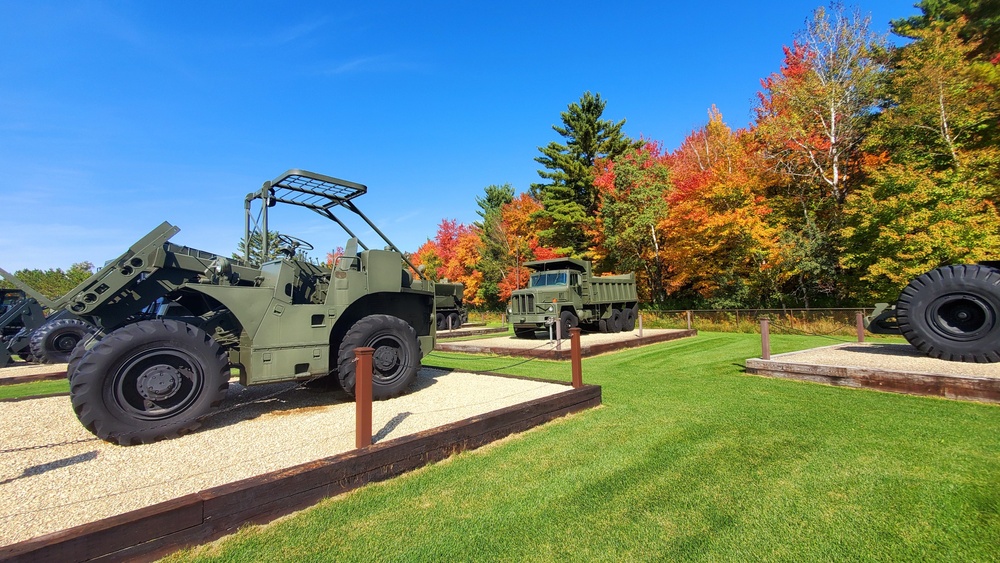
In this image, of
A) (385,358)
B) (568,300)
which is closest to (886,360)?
(568,300)

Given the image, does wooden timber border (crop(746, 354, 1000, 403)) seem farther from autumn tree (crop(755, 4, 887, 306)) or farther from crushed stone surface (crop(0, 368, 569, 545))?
autumn tree (crop(755, 4, 887, 306))

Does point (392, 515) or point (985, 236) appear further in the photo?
point (985, 236)

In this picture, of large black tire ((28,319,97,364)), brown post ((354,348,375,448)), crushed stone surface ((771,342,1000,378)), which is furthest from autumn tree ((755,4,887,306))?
large black tire ((28,319,97,364))

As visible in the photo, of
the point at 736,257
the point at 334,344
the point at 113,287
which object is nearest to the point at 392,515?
the point at 334,344

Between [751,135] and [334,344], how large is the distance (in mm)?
23913

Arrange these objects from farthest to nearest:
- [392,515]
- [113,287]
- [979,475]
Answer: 1. [113,287]
2. [979,475]
3. [392,515]

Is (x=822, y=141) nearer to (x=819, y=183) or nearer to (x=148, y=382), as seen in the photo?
(x=819, y=183)

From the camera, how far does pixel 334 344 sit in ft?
20.5

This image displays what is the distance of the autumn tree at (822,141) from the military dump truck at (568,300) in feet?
26.8

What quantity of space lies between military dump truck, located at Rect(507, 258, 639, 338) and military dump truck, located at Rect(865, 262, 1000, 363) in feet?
25.6

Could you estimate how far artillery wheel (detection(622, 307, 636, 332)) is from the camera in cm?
1778

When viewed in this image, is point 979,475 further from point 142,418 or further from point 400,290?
point 142,418

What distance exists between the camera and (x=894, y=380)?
6.12 metres

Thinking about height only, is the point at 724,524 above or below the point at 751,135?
below
